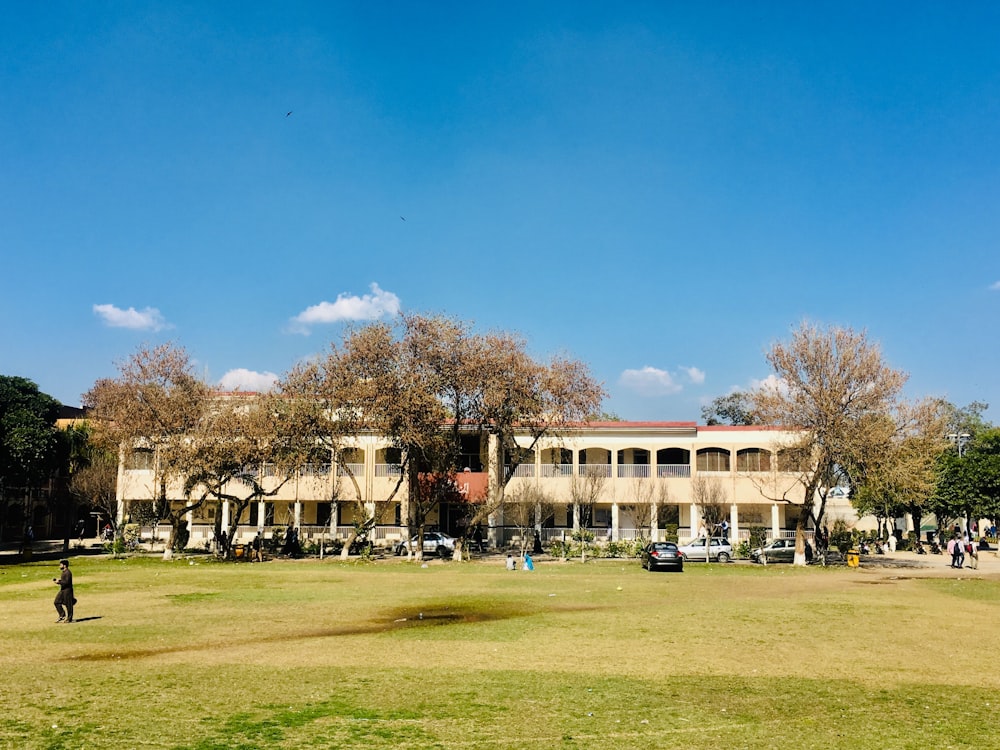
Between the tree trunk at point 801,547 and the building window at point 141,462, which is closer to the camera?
the tree trunk at point 801,547

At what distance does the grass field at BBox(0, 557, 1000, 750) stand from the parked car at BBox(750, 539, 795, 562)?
56.3 feet

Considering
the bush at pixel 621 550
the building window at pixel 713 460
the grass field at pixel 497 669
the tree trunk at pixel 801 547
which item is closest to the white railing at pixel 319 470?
the bush at pixel 621 550

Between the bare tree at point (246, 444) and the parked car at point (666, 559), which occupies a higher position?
the bare tree at point (246, 444)

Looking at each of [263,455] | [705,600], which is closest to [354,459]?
[263,455]

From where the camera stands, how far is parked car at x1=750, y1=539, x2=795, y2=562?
46.2 m

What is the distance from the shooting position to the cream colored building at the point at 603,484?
56781mm

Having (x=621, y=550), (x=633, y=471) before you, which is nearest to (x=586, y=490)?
(x=633, y=471)

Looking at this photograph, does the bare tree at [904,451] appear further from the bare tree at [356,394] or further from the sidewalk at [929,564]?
the bare tree at [356,394]

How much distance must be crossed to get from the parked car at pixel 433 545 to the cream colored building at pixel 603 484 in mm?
2549

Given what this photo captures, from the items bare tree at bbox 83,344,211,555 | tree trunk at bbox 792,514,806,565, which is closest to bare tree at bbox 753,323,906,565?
tree trunk at bbox 792,514,806,565

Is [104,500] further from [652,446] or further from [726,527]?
[726,527]

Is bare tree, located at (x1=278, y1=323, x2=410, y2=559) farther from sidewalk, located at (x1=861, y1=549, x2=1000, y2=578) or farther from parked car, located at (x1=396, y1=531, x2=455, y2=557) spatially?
sidewalk, located at (x1=861, y1=549, x2=1000, y2=578)

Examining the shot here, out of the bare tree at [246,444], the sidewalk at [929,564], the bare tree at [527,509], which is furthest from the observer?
the bare tree at [527,509]

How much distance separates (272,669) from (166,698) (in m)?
2.51
